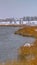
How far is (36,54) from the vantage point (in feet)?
23.6

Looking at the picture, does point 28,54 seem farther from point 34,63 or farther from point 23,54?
point 34,63

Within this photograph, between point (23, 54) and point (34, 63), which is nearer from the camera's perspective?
point (34, 63)

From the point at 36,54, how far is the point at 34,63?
181 cm

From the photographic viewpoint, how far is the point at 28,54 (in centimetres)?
748

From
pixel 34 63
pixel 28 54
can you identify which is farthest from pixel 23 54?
pixel 34 63

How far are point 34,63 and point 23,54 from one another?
2.19 m

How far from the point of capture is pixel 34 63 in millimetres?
5387

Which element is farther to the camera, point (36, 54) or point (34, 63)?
point (36, 54)

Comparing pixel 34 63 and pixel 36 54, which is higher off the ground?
pixel 34 63

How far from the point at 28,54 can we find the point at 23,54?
0.69 feet

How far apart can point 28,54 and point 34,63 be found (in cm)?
209

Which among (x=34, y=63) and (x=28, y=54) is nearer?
(x=34, y=63)

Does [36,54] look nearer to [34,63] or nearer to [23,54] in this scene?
[23,54]
